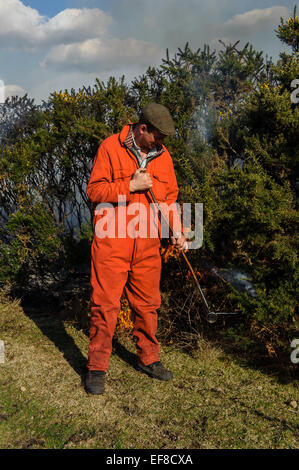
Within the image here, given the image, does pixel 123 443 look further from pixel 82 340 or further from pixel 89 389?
pixel 82 340

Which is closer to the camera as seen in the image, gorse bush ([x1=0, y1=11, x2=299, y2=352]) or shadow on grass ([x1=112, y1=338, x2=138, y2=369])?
gorse bush ([x1=0, y1=11, x2=299, y2=352])

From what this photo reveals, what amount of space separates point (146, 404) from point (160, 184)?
162 cm

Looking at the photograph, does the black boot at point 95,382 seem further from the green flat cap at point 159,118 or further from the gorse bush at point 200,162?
the green flat cap at point 159,118

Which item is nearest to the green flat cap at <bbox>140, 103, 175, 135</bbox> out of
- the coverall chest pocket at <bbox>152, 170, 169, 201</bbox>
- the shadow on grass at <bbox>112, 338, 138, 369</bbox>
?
the coverall chest pocket at <bbox>152, 170, 169, 201</bbox>

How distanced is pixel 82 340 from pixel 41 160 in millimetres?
2378

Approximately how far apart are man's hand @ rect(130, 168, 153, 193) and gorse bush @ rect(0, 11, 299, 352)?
71cm

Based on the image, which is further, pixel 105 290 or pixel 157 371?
pixel 157 371

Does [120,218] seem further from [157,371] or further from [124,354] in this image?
[124,354]

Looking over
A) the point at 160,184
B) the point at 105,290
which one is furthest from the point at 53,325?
the point at 160,184

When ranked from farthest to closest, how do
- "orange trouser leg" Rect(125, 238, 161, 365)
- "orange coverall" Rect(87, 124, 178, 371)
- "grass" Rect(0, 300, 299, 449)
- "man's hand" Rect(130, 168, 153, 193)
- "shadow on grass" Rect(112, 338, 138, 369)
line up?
1. "shadow on grass" Rect(112, 338, 138, 369)
2. "orange trouser leg" Rect(125, 238, 161, 365)
3. "orange coverall" Rect(87, 124, 178, 371)
4. "man's hand" Rect(130, 168, 153, 193)
5. "grass" Rect(0, 300, 299, 449)

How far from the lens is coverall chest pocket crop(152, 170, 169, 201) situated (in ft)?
11.2

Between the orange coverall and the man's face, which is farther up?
the man's face

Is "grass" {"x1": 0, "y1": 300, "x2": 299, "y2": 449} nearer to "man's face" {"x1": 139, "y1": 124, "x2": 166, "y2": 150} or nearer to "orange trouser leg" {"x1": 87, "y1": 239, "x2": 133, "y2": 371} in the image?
"orange trouser leg" {"x1": 87, "y1": 239, "x2": 133, "y2": 371}

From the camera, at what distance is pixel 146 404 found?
309 cm
